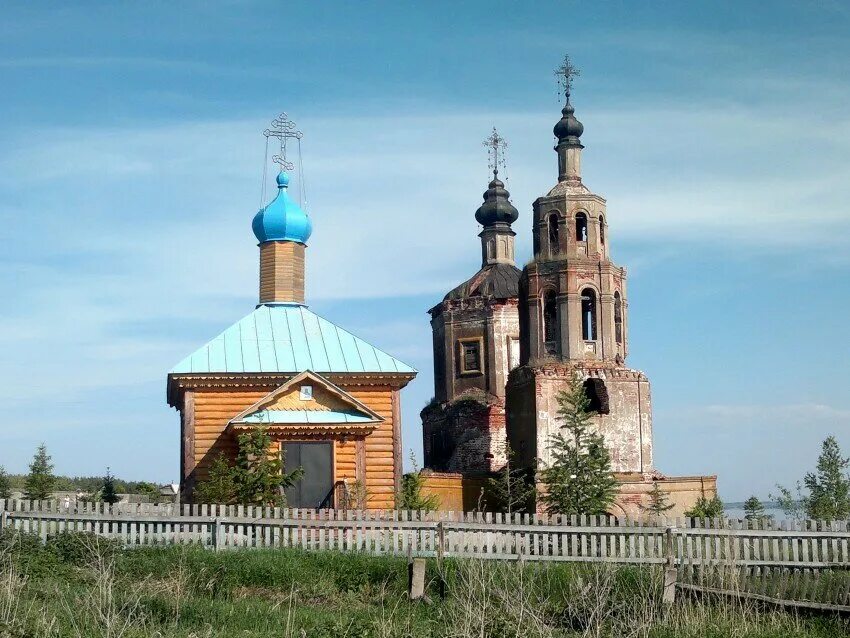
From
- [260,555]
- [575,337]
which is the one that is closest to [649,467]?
[575,337]

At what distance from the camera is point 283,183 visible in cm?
2673

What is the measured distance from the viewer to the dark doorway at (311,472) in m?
21.8

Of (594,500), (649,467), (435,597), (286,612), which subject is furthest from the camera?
(649,467)

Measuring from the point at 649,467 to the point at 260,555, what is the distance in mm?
21539

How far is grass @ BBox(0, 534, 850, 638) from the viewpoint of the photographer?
9.39 meters

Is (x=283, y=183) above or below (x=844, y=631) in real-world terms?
above

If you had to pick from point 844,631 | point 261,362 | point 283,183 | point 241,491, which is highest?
point 283,183

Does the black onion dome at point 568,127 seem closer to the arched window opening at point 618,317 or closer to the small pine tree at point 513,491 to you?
the arched window opening at point 618,317

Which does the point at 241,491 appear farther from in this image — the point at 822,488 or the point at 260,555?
the point at 822,488

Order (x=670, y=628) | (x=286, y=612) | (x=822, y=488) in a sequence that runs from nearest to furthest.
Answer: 1. (x=670, y=628)
2. (x=286, y=612)
3. (x=822, y=488)

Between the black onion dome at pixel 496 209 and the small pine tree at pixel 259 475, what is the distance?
94.0 feet

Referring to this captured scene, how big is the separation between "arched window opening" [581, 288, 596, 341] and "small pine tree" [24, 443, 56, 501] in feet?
54.9

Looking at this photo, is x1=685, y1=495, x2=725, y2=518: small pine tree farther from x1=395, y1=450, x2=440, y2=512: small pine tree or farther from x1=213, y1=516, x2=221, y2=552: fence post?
x1=213, y1=516, x2=221, y2=552: fence post

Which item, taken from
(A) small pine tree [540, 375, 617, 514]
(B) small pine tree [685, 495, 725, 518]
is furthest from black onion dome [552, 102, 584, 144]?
(A) small pine tree [540, 375, 617, 514]
